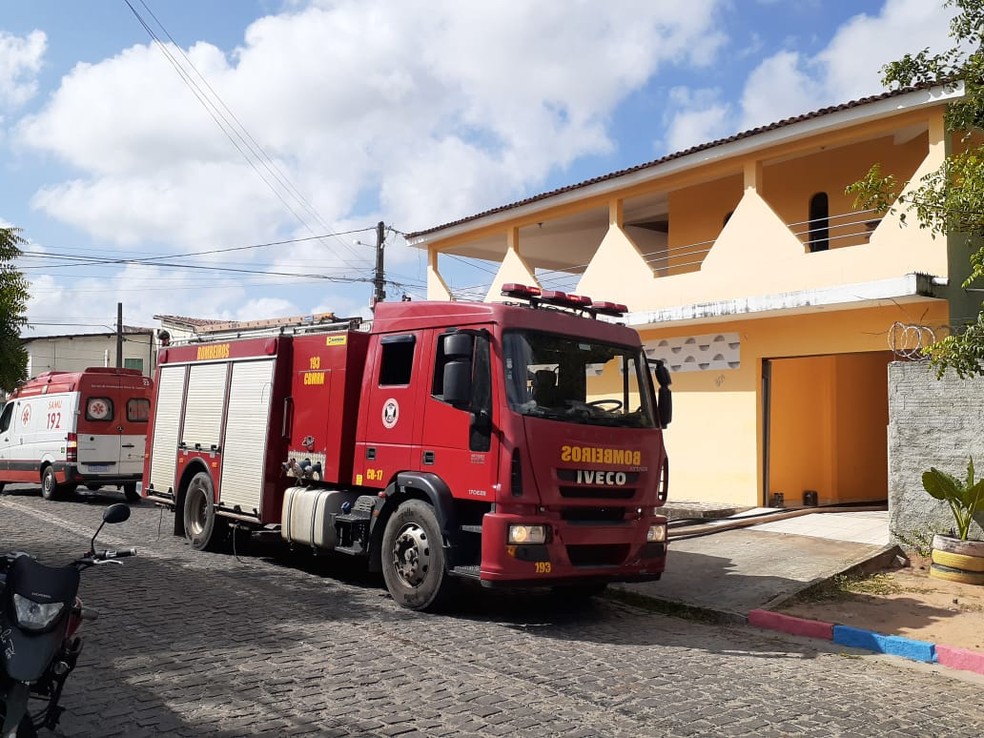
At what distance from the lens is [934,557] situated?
370 inches

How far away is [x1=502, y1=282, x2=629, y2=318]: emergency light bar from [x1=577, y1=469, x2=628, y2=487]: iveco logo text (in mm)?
1644

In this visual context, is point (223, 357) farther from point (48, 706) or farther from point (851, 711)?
point (851, 711)

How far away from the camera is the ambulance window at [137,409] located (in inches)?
692

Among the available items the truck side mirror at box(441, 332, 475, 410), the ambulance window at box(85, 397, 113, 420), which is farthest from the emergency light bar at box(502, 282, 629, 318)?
the ambulance window at box(85, 397, 113, 420)

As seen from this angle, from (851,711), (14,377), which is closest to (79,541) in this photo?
(851,711)

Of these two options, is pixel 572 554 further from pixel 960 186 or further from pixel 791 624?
pixel 960 186

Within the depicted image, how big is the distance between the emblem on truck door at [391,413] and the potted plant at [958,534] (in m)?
6.00

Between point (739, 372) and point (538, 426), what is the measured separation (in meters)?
8.18

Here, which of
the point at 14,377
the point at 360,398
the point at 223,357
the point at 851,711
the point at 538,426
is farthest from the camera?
the point at 14,377

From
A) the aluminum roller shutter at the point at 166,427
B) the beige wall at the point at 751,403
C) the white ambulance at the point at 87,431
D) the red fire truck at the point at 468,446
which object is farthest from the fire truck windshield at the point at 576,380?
the white ambulance at the point at 87,431

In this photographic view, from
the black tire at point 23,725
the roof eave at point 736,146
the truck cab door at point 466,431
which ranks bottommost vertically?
the black tire at point 23,725

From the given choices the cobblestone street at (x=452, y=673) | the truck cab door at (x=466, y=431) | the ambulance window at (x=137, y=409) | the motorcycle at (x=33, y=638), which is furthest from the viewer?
the ambulance window at (x=137, y=409)

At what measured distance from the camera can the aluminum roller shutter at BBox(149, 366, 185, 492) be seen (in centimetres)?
1159

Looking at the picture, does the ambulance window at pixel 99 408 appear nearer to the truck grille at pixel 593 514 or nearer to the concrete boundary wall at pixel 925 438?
the truck grille at pixel 593 514
